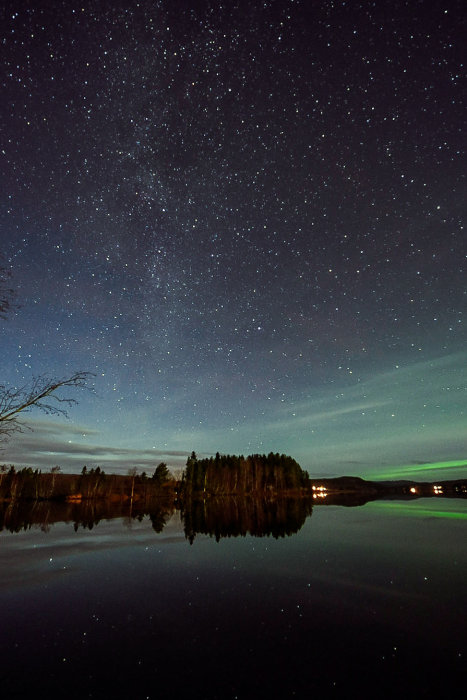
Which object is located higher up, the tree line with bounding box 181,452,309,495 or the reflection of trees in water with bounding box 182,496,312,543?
the tree line with bounding box 181,452,309,495

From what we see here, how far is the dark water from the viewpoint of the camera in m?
5.05

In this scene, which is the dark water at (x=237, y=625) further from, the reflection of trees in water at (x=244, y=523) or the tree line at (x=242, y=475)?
the tree line at (x=242, y=475)

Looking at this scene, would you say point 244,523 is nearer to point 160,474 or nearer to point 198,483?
point 198,483

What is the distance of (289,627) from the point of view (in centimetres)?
698

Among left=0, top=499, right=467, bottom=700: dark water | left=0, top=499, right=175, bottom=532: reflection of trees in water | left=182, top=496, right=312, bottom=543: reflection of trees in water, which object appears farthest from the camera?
left=0, top=499, right=175, bottom=532: reflection of trees in water

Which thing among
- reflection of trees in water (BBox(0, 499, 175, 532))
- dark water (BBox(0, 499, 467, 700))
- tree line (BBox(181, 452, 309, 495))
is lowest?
reflection of trees in water (BBox(0, 499, 175, 532))

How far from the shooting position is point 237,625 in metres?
7.14

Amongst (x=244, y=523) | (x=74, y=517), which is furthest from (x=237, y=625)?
(x=74, y=517)

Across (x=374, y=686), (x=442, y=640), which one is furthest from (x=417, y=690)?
(x=442, y=640)

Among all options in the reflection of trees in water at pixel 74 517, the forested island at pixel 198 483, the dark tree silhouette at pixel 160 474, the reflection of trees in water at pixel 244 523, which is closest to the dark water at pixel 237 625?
the reflection of trees in water at pixel 244 523

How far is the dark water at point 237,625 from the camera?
199 inches

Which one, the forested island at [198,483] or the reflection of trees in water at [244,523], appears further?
the forested island at [198,483]

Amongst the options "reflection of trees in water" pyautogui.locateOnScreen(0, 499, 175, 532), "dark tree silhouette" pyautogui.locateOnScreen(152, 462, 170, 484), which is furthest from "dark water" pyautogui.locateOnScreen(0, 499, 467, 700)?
"dark tree silhouette" pyautogui.locateOnScreen(152, 462, 170, 484)

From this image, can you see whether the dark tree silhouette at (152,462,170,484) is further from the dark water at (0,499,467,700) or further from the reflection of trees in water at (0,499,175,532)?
the dark water at (0,499,467,700)
